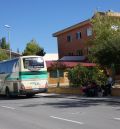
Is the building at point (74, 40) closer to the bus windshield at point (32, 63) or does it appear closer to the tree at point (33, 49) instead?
the tree at point (33, 49)

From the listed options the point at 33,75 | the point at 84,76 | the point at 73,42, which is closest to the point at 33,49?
the point at 73,42

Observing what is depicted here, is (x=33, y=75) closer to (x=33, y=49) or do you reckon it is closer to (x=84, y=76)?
(x=84, y=76)

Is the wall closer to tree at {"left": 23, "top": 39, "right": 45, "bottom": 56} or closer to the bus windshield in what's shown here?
tree at {"left": 23, "top": 39, "right": 45, "bottom": 56}

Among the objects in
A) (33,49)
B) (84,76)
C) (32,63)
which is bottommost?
(84,76)

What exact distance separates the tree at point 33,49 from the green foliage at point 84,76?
38816 mm

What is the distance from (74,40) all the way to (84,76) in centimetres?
3029

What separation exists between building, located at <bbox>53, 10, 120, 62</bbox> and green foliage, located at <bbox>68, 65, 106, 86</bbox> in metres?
24.5

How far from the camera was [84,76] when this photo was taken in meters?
32.9

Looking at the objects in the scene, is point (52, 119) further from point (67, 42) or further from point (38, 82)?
point (67, 42)

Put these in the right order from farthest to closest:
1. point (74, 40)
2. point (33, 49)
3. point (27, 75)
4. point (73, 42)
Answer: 1. point (33, 49)
2. point (73, 42)
3. point (74, 40)
4. point (27, 75)

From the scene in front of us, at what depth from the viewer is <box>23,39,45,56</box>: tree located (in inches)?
2854

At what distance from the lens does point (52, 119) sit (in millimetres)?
15594

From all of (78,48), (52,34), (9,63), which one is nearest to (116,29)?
(9,63)

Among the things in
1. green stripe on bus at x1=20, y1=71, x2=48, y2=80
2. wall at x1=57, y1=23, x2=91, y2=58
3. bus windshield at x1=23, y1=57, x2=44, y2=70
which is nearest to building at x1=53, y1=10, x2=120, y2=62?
wall at x1=57, y1=23, x2=91, y2=58
